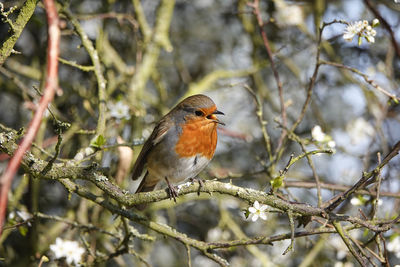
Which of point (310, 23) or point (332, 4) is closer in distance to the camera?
point (332, 4)

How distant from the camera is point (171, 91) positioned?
5125 millimetres

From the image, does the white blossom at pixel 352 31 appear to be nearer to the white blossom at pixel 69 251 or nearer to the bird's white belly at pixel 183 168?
the bird's white belly at pixel 183 168

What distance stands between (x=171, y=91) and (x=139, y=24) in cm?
91

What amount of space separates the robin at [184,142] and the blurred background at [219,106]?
313 mm

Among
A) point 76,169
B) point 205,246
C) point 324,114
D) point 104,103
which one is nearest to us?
point 76,169

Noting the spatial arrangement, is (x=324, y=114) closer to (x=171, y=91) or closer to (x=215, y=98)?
(x=215, y=98)

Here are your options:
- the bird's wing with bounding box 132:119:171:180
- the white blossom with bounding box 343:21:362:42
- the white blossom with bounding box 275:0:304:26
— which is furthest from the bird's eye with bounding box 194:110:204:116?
the white blossom with bounding box 275:0:304:26

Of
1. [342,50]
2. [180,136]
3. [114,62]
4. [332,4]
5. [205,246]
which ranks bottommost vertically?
[205,246]

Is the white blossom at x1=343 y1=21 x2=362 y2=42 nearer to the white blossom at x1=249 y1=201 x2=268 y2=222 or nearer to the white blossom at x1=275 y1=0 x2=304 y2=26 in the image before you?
the white blossom at x1=249 y1=201 x2=268 y2=222

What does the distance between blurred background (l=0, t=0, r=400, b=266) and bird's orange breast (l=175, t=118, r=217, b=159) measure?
409 millimetres

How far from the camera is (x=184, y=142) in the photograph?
3.27 metres

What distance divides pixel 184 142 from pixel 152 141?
0.83 feet

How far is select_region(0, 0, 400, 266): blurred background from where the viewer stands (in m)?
3.79

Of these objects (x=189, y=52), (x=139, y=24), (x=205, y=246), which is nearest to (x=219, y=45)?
(x=189, y=52)
